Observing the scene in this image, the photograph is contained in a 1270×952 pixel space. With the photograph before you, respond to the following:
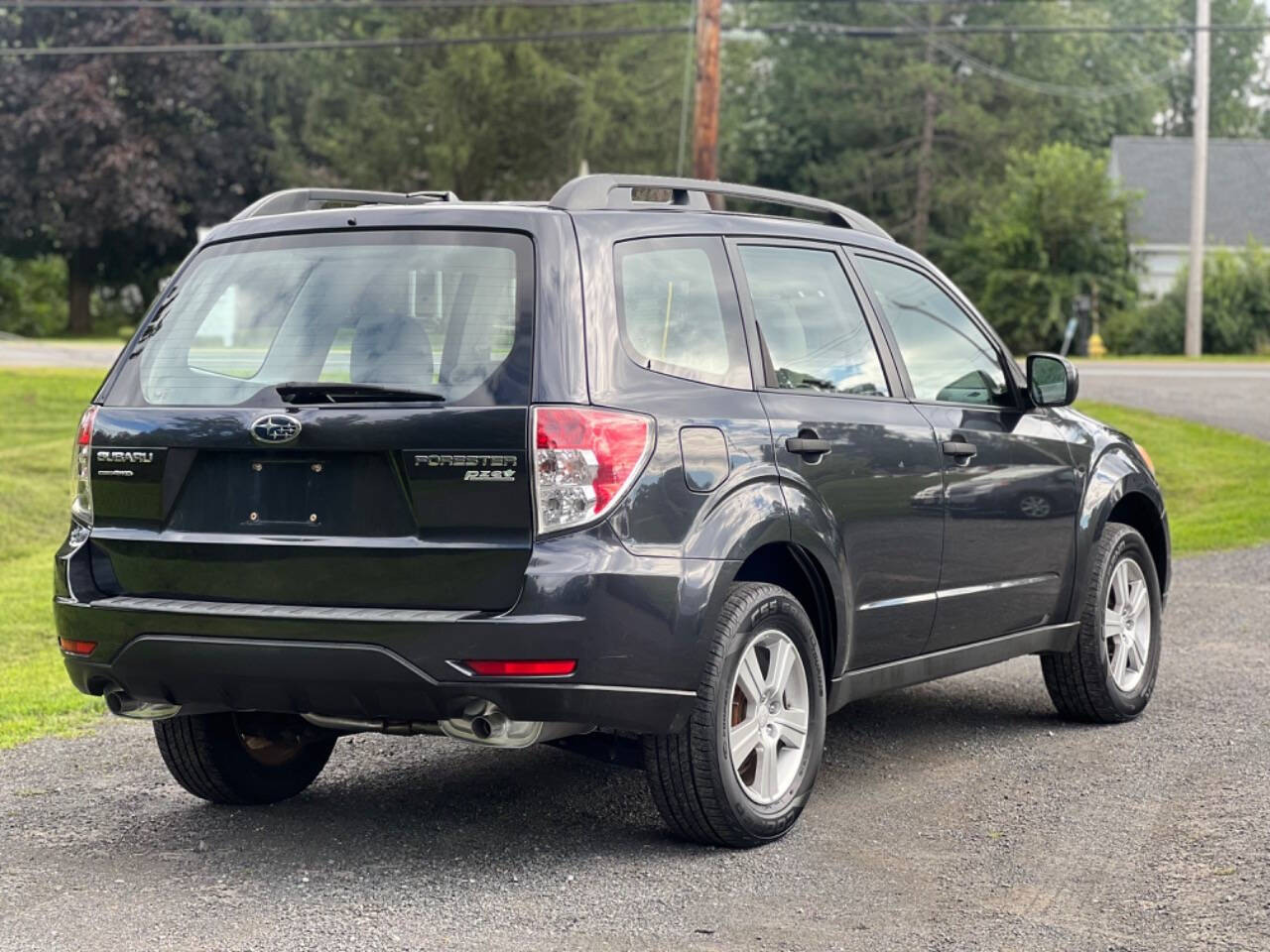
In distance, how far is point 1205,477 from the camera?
1666 cm

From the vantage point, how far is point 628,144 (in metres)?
50.9

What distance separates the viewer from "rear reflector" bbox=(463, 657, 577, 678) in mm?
4734

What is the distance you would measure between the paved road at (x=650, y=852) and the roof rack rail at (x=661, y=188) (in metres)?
1.88

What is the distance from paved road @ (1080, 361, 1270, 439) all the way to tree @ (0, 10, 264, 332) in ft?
102

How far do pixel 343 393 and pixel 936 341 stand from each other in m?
2.47

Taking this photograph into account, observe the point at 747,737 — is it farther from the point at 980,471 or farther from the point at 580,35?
the point at 580,35

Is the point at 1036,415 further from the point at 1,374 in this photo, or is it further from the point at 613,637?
the point at 1,374

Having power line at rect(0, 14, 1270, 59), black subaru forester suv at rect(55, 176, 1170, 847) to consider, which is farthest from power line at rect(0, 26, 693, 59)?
black subaru forester suv at rect(55, 176, 1170, 847)

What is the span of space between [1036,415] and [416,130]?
46.5 metres

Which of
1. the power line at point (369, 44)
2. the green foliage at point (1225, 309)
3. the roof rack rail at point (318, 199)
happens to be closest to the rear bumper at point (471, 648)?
the roof rack rail at point (318, 199)

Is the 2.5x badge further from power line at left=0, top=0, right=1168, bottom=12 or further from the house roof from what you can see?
the house roof

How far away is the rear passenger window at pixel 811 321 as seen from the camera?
18.6 feet

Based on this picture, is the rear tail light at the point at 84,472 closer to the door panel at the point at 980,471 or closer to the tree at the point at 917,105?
the door panel at the point at 980,471

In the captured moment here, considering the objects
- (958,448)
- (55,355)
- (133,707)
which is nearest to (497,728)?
(133,707)
